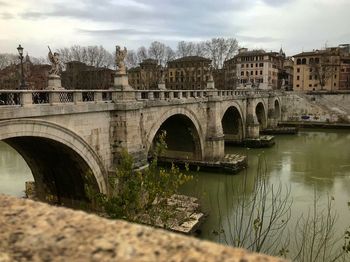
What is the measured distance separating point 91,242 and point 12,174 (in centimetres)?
2086

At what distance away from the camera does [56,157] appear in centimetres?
1234

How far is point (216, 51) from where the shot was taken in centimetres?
5775

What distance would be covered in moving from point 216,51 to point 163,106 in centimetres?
4343

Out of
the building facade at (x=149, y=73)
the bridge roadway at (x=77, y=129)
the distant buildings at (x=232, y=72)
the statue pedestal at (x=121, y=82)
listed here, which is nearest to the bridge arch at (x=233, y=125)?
the bridge roadway at (x=77, y=129)

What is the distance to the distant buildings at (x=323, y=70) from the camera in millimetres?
60750

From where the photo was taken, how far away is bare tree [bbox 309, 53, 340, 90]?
5950 cm

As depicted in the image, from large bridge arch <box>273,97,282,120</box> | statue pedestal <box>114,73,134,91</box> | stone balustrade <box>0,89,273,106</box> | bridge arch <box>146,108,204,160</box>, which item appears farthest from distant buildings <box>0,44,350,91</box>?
stone balustrade <box>0,89,273,106</box>

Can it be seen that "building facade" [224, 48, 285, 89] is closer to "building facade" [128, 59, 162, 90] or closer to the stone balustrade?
"building facade" [128, 59, 162, 90]

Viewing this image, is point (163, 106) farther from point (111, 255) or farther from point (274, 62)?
point (274, 62)

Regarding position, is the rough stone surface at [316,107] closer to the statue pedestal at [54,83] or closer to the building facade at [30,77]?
the building facade at [30,77]

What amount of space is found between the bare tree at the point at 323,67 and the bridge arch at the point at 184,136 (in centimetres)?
4397

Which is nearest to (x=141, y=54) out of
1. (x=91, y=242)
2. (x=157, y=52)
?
(x=157, y=52)

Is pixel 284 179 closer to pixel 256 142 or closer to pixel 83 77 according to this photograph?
pixel 256 142

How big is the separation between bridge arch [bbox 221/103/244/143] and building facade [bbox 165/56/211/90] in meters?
23.8
